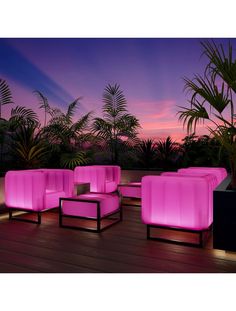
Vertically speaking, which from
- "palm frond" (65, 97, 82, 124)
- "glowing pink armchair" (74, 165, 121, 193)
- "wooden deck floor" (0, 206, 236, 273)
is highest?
"palm frond" (65, 97, 82, 124)

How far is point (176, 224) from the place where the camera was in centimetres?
305

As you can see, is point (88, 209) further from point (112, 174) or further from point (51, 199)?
point (112, 174)

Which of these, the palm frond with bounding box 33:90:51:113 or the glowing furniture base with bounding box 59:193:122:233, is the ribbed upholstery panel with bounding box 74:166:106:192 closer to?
the glowing furniture base with bounding box 59:193:122:233

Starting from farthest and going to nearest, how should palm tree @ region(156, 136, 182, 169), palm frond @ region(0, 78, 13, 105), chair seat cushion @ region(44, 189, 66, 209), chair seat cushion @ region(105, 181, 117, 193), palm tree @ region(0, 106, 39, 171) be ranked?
palm tree @ region(156, 136, 182, 169) < chair seat cushion @ region(105, 181, 117, 193) < palm frond @ region(0, 78, 13, 105) < palm tree @ region(0, 106, 39, 171) < chair seat cushion @ region(44, 189, 66, 209)

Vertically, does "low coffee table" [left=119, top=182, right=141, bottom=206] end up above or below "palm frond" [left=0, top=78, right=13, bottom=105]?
below

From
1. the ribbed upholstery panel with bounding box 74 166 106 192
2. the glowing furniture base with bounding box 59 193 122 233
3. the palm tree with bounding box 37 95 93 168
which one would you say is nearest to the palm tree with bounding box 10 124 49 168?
the palm tree with bounding box 37 95 93 168

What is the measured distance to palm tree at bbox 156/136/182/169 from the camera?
714 cm

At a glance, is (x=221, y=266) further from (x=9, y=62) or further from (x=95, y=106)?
(x=9, y=62)

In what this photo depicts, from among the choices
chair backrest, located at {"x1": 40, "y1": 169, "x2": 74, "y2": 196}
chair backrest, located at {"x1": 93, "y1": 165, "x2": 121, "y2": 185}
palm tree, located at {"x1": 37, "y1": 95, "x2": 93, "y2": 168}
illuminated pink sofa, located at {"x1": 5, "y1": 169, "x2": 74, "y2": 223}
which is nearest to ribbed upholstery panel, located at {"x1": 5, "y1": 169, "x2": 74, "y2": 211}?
illuminated pink sofa, located at {"x1": 5, "y1": 169, "x2": 74, "y2": 223}

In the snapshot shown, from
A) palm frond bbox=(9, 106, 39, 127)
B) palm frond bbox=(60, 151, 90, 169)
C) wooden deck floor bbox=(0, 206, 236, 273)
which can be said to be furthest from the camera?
palm frond bbox=(60, 151, 90, 169)

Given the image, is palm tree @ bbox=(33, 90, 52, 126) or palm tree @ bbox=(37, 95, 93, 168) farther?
palm tree @ bbox=(33, 90, 52, 126)

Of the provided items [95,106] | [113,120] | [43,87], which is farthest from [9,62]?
[113,120]

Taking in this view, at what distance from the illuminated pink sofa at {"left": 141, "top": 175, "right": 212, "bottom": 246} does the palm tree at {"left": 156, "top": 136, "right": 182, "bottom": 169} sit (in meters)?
4.09
